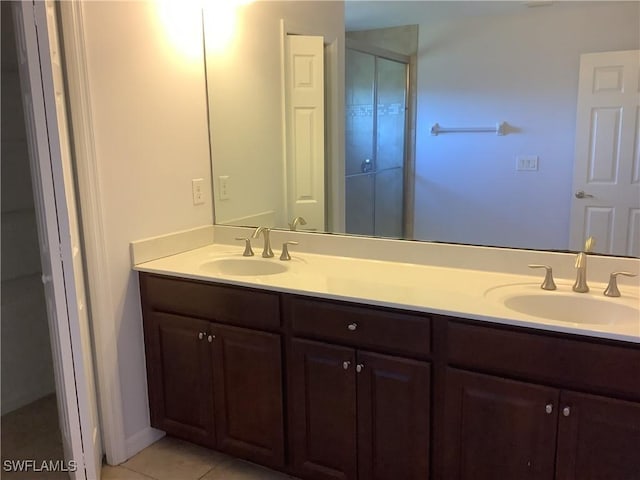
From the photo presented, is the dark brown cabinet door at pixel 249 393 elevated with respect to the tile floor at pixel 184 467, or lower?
elevated

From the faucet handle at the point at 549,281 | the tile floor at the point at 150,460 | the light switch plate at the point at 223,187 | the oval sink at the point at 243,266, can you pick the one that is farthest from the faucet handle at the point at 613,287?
the light switch plate at the point at 223,187

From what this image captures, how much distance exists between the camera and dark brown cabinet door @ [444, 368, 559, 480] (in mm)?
1637

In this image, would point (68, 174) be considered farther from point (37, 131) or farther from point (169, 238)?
point (169, 238)

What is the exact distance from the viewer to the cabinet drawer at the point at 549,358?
1.50 meters

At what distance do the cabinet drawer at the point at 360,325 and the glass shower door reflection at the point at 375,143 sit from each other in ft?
1.90

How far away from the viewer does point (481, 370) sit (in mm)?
1704

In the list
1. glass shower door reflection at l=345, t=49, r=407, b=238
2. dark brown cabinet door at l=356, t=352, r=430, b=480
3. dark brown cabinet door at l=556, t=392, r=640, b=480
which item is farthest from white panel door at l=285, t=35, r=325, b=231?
dark brown cabinet door at l=556, t=392, r=640, b=480

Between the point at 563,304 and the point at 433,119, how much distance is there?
0.88 m

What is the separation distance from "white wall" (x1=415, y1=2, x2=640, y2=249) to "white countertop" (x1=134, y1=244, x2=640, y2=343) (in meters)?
0.21

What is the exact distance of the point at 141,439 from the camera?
248 centimetres

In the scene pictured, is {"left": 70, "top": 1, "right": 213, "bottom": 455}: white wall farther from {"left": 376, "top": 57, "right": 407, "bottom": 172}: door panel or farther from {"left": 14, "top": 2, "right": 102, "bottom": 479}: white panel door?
{"left": 376, "top": 57, "right": 407, "bottom": 172}: door panel

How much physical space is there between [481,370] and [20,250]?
2548 mm

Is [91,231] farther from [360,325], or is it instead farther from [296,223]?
[360,325]

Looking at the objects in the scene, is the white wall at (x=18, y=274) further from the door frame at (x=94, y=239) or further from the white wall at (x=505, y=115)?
the white wall at (x=505, y=115)
